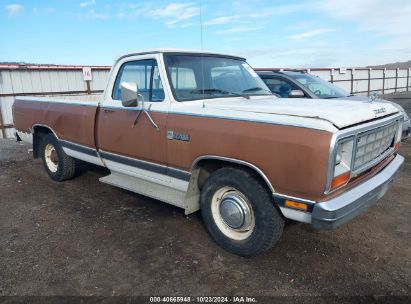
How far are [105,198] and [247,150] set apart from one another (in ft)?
9.66

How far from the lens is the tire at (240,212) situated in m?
3.13

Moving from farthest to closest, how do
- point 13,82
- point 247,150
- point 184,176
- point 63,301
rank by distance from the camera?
point 13,82 → point 184,176 → point 247,150 → point 63,301

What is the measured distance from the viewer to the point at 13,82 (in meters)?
12.0

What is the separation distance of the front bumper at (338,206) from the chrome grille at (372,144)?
0.67 ft

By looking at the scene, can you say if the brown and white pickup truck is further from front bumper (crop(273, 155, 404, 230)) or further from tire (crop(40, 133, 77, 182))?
tire (crop(40, 133, 77, 182))

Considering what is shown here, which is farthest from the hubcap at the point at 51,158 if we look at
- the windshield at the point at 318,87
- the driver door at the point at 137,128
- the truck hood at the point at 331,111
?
the windshield at the point at 318,87

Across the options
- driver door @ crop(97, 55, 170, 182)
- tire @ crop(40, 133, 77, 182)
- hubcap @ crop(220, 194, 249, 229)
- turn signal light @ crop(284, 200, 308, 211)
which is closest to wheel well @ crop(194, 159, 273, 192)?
turn signal light @ crop(284, 200, 308, 211)

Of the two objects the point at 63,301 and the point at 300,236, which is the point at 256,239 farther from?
the point at 63,301

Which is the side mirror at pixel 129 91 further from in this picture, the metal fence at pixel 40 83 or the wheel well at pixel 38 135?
the metal fence at pixel 40 83

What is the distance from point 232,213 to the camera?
3375 millimetres

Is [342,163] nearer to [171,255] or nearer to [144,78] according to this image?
[171,255]

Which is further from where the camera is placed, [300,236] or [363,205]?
[300,236]

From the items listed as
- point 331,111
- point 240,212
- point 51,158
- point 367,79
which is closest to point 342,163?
point 331,111

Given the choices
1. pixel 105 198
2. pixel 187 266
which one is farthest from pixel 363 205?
pixel 105 198
